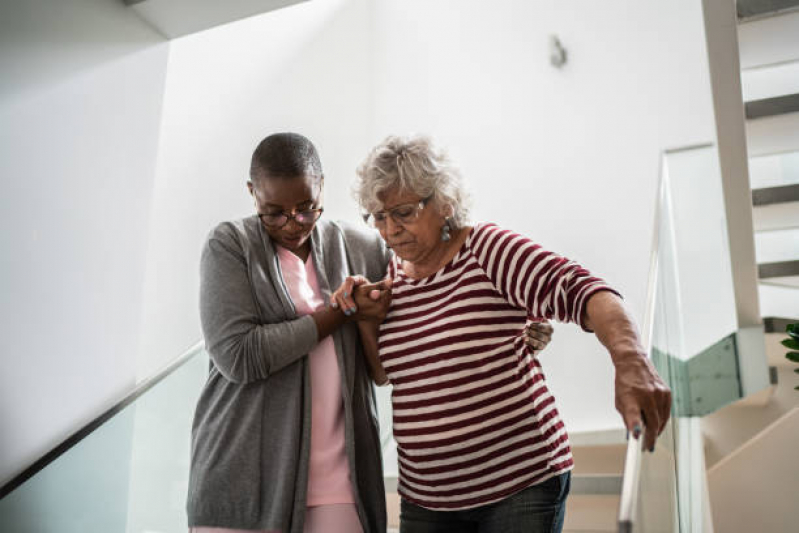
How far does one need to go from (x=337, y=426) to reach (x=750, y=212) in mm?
2489

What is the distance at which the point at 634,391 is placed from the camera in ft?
3.69

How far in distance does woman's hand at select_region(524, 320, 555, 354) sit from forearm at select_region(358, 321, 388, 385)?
35cm

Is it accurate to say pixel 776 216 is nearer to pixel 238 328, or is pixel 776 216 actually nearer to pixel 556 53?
pixel 556 53

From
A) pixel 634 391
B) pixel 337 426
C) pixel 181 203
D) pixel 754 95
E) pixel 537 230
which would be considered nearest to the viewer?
pixel 634 391

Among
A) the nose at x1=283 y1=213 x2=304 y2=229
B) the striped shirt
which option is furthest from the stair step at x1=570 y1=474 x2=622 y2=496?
the nose at x1=283 y1=213 x2=304 y2=229

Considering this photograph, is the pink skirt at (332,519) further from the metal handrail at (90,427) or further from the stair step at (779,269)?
the stair step at (779,269)

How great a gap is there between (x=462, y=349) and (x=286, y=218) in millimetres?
513

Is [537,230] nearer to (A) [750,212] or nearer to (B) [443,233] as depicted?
(A) [750,212]

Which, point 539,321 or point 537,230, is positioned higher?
point 537,230

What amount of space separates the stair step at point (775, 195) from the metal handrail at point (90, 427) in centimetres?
263

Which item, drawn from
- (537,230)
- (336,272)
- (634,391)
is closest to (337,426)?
(336,272)

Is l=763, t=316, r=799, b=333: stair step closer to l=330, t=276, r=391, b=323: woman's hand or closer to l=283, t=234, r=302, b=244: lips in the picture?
l=330, t=276, r=391, b=323: woman's hand

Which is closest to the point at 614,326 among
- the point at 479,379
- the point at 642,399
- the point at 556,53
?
the point at 642,399

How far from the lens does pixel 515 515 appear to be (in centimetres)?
142
